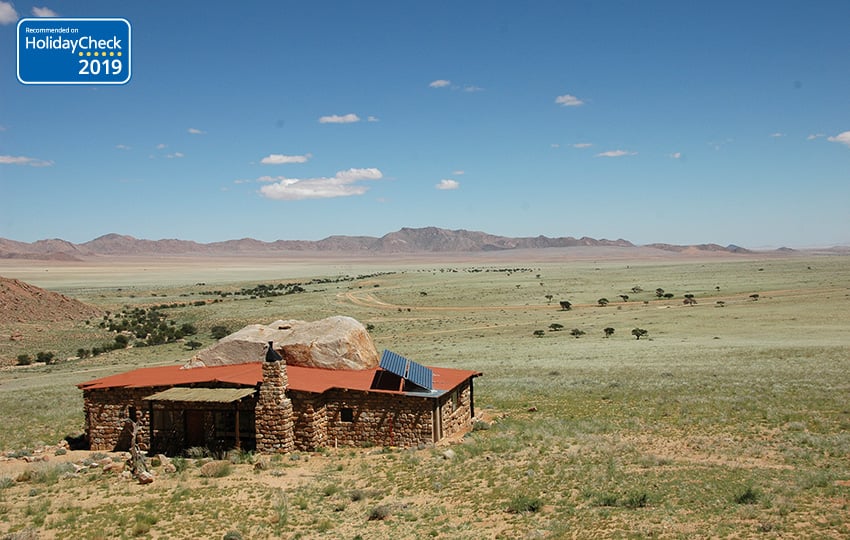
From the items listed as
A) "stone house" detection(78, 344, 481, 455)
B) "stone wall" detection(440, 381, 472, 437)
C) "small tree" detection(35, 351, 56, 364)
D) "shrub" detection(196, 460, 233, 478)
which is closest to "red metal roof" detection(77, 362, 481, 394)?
"stone house" detection(78, 344, 481, 455)

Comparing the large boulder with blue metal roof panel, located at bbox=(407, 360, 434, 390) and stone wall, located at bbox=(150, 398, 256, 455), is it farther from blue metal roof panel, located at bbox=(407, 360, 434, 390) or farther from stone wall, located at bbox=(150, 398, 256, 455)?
stone wall, located at bbox=(150, 398, 256, 455)

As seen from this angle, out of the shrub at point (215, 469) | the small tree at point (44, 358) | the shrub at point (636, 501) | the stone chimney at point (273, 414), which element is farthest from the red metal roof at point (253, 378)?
the small tree at point (44, 358)

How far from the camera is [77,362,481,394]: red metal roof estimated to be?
22641mm

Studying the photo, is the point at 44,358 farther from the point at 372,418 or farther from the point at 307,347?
the point at 372,418

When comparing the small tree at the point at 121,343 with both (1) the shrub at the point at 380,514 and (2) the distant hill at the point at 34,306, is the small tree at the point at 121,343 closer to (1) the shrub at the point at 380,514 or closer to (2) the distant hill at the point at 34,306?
(2) the distant hill at the point at 34,306

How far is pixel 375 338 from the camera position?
192 ft

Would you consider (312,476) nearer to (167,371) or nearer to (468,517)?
(468,517)

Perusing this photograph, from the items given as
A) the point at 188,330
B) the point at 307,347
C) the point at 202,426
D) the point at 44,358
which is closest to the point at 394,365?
the point at 307,347

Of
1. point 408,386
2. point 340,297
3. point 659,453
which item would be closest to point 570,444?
point 659,453

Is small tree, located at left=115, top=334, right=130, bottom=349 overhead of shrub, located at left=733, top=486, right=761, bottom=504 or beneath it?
beneath

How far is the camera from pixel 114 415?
76.7 ft

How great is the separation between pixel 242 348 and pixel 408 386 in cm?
773

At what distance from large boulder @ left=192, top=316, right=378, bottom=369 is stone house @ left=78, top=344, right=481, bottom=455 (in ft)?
5.13

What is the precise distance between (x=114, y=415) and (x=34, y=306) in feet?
206
